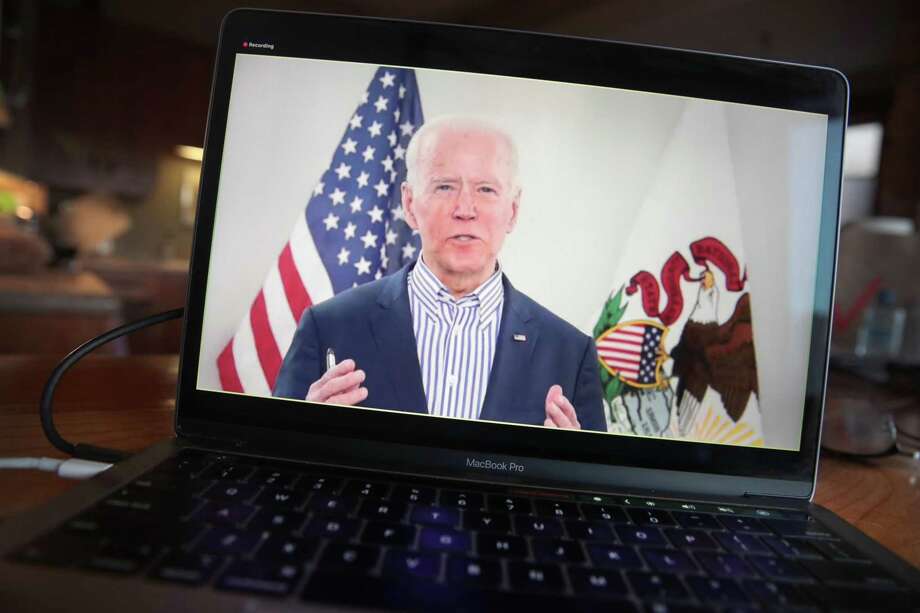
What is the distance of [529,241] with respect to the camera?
0.49 meters

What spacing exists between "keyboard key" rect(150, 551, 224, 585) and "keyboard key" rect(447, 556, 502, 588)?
13 centimetres

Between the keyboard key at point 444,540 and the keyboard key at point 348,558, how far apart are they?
34 mm

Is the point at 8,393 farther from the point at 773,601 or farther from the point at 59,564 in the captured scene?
the point at 773,601

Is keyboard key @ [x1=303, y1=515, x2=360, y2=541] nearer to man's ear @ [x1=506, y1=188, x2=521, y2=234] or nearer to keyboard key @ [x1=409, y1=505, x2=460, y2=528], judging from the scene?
keyboard key @ [x1=409, y1=505, x2=460, y2=528]

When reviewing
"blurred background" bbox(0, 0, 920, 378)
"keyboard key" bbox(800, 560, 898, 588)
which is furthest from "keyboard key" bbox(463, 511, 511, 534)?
"blurred background" bbox(0, 0, 920, 378)

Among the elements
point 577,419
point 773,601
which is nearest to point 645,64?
point 577,419

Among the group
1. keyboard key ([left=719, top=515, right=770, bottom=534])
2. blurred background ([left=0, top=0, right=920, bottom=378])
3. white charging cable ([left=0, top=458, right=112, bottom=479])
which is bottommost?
white charging cable ([left=0, top=458, right=112, bottom=479])

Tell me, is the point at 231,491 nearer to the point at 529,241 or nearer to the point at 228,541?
the point at 228,541

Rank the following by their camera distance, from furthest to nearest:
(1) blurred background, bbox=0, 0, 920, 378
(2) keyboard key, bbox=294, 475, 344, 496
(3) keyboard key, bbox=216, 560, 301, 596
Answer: (1) blurred background, bbox=0, 0, 920, 378 → (2) keyboard key, bbox=294, 475, 344, 496 → (3) keyboard key, bbox=216, 560, 301, 596

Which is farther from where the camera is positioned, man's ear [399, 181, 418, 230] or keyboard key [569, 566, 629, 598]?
man's ear [399, 181, 418, 230]

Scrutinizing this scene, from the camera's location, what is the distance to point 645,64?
485mm

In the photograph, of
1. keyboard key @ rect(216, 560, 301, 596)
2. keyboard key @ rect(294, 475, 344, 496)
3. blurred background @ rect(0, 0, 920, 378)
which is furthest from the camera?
blurred background @ rect(0, 0, 920, 378)

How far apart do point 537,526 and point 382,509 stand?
114 mm

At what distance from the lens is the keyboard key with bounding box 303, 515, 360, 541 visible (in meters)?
0.34
